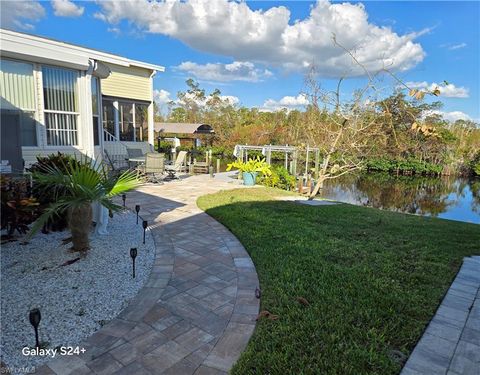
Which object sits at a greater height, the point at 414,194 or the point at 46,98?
the point at 46,98

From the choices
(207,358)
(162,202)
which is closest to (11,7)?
(162,202)

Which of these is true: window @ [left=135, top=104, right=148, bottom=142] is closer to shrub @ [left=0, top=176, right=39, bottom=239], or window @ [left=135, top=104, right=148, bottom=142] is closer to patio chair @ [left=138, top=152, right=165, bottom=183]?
patio chair @ [left=138, top=152, right=165, bottom=183]

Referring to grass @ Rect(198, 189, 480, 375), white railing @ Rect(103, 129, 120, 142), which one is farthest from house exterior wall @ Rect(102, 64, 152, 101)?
grass @ Rect(198, 189, 480, 375)

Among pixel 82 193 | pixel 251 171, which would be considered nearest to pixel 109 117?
pixel 251 171

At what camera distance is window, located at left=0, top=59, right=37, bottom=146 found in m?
5.55

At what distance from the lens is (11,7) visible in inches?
298

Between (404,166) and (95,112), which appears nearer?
(95,112)

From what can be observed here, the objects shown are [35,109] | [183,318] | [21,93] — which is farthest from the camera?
[35,109]

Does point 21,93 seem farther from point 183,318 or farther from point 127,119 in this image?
point 127,119

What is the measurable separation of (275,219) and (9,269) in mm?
4229

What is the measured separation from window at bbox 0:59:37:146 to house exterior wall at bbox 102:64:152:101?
7.07 meters

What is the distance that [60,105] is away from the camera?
6.31 meters

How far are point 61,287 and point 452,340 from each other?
140 inches

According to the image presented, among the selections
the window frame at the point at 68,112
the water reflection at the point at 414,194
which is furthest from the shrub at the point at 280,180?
the window frame at the point at 68,112
